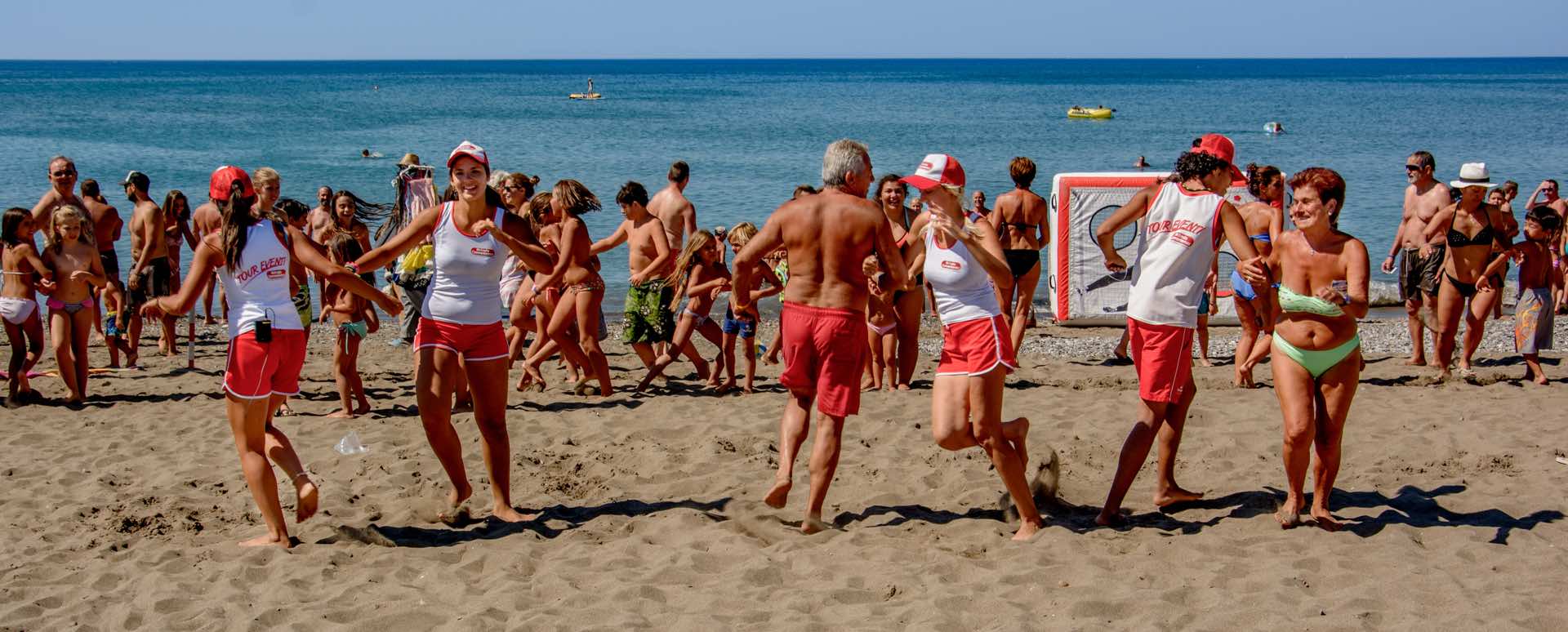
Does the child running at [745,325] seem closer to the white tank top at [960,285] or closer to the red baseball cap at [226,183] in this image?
the white tank top at [960,285]

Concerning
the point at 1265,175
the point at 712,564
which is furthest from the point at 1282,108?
the point at 712,564

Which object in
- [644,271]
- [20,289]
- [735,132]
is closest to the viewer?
[20,289]

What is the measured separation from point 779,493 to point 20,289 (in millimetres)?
5528

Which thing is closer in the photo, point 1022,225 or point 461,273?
point 461,273

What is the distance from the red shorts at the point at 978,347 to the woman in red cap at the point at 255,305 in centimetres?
217

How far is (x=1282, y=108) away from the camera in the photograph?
70.4 meters

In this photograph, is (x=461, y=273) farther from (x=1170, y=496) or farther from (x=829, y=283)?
(x=1170, y=496)

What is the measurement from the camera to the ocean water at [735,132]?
105 ft

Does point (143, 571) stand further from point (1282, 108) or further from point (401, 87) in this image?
point (401, 87)

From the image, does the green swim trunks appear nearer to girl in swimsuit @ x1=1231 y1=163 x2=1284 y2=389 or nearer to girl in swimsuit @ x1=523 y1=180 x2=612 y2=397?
girl in swimsuit @ x1=523 y1=180 x2=612 y2=397

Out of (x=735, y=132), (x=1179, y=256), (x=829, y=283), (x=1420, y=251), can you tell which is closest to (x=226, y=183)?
(x=829, y=283)

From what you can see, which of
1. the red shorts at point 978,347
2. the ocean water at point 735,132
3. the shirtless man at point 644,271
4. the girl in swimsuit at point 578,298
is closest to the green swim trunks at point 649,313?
the shirtless man at point 644,271

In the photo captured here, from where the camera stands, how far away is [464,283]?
5039 millimetres

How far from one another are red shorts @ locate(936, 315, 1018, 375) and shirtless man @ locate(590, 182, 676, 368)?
3382mm
